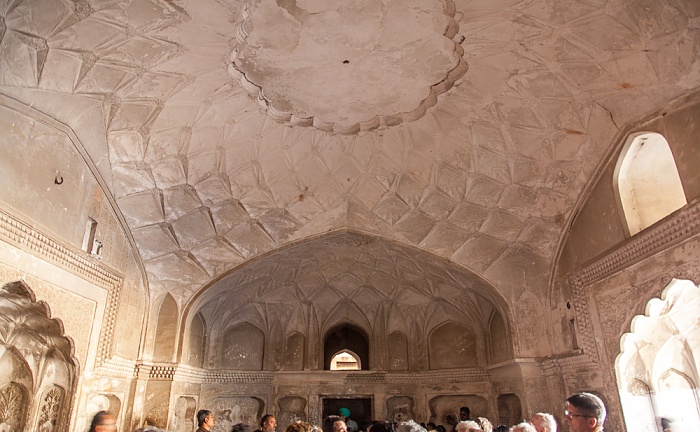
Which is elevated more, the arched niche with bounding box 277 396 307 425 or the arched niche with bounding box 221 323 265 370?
the arched niche with bounding box 221 323 265 370

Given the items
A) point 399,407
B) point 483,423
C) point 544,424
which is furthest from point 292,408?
point 544,424

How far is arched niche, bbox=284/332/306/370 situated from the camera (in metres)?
12.0

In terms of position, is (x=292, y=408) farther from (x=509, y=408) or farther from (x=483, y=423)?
(x=483, y=423)

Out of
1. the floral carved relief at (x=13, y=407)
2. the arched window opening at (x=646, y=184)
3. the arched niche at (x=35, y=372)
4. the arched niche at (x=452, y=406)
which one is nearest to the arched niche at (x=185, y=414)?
the arched niche at (x=35, y=372)

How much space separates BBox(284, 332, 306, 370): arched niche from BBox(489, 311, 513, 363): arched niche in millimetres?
4207

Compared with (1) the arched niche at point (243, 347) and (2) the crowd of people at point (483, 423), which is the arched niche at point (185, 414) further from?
(2) the crowd of people at point (483, 423)

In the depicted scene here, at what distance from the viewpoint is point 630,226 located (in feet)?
22.0

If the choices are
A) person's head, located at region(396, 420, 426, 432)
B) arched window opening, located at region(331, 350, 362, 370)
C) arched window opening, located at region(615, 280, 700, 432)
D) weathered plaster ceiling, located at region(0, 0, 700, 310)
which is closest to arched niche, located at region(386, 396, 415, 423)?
arched window opening, located at region(331, 350, 362, 370)

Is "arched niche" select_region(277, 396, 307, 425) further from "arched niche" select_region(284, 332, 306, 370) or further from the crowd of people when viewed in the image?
the crowd of people

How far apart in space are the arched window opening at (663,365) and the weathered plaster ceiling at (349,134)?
6.40 feet

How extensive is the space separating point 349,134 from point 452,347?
6.09 metres

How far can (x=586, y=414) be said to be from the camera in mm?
2832

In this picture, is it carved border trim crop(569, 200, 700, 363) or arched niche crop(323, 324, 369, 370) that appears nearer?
carved border trim crop(569, 200, 700, 363)

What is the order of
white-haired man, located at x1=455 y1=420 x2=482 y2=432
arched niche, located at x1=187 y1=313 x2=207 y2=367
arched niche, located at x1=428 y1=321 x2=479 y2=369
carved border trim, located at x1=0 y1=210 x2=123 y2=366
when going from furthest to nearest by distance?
arched niche, located at x1=428 y1=321 x2=479 y2=369 → arched niche, located at x1=187 y1=313 x2=207 y2=367 → carved border trim, located at x1=0 y1=210 x2=123 y2=366 → white-haired man, located at x1=455 y1=420 x2=482 y2=432
